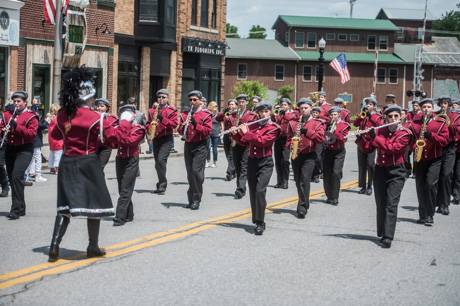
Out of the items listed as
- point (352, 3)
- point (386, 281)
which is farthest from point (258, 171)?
point (352, 3)

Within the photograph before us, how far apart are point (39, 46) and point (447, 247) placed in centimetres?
1927

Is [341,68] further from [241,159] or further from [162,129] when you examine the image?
[162,129]

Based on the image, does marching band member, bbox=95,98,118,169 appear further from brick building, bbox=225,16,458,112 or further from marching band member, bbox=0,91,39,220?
brick building, bbox=225,16,458,112

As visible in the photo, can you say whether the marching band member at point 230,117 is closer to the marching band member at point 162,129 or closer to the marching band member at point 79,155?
the marching band member at point 162,129

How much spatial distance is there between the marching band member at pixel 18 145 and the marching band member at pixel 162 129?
3.18m

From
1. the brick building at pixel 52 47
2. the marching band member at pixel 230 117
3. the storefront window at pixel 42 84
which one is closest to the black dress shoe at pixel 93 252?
the marching band member at pixel 230 117

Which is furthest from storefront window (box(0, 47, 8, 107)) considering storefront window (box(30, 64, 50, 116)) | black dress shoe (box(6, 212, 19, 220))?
black dress shoe (box(6, 212, 19, 220))

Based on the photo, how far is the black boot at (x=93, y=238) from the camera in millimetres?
9102

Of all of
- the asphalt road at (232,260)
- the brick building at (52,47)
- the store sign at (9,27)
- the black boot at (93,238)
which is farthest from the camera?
the brick building at (52,47)

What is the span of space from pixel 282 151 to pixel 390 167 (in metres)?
7.51

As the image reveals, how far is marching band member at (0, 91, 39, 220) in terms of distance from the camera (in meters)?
12.0

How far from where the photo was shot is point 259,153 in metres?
11.7

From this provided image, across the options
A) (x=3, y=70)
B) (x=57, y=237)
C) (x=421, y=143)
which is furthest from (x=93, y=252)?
(x=3, y=70)

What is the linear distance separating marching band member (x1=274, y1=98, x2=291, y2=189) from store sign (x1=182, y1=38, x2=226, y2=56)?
59.8ft
